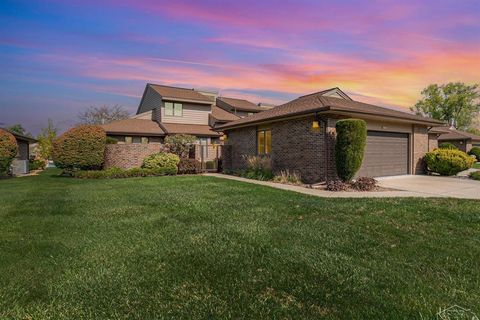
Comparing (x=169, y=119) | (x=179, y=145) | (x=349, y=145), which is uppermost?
(x=169, y=119)

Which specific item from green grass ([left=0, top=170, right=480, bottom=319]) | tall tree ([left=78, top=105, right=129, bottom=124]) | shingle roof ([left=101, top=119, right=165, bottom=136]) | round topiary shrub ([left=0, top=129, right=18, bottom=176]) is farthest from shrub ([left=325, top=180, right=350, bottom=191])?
tall tree ([left=78, top=105, right=129, bottom=124])

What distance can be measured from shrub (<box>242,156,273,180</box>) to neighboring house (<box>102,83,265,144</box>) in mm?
9813

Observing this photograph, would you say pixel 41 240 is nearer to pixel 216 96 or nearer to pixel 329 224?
pixel 329 224

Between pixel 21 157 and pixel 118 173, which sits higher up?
pixel 21 157

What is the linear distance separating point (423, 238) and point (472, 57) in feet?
36.3

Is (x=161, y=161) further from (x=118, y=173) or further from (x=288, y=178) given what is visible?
(x=288, y=178)

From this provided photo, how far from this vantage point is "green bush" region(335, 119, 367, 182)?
428 inches

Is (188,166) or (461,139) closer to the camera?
(188,166)

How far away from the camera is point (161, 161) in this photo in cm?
1855

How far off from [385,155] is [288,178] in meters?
5.10

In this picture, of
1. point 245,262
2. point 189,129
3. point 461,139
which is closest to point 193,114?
point 189,129

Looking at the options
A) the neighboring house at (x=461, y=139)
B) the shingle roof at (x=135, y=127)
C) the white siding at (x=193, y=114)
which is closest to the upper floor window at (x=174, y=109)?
the white siding at (x=193, y=114)

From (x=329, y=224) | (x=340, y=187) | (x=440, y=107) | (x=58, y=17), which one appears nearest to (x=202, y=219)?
(x=329, y=224)

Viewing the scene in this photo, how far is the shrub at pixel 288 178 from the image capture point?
12.6 metres
